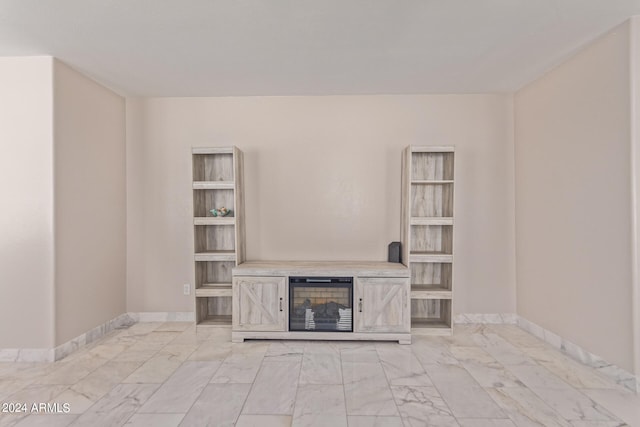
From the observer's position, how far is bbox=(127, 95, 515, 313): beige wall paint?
4602mm

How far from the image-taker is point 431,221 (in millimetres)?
4223

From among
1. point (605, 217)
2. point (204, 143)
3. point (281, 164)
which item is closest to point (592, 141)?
point (605, 217)

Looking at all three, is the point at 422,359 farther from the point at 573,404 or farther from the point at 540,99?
the point at 540,99

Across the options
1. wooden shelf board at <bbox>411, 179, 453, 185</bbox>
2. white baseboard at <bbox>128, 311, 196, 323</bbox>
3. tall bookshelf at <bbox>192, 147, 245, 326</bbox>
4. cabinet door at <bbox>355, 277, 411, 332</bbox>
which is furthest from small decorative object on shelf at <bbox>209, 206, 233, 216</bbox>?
wooden shelf board at <bbox>411, 179, 453, 185</bbox>

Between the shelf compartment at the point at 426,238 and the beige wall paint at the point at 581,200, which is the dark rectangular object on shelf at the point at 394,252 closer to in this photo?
the shelf compartment at the point at 426,238

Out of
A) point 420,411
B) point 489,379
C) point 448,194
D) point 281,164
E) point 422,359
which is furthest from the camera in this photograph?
point 281,164

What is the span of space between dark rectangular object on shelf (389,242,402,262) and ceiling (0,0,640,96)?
1814 mm

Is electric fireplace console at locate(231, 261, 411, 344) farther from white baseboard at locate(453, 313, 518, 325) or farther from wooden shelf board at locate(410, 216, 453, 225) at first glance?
white baseboard at locate(453, 313, 518, 325)

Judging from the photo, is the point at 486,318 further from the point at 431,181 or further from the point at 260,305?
the point at 260,305

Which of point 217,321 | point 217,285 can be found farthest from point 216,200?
point 217,321

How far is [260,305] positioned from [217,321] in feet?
2.63

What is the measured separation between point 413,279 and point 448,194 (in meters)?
1.08

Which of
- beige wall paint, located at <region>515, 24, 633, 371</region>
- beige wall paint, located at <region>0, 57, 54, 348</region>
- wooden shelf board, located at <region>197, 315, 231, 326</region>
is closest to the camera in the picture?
beige wall paint, located at <region>515, 24, 633, 371</region>

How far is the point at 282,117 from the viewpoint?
15.3ft
